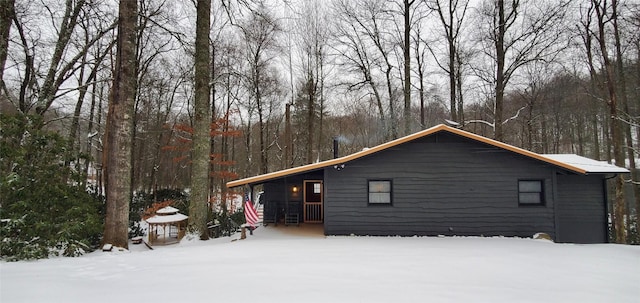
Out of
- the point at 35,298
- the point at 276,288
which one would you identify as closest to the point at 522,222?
the point at 276,288

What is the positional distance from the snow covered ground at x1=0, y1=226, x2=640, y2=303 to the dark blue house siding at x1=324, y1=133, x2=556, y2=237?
5.97ft

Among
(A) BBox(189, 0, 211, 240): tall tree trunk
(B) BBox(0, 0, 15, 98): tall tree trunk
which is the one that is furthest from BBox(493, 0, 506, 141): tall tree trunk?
(B) BBox(0, 0, 15, 98): tall tree trunk

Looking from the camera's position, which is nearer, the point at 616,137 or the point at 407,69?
the point at 616,137

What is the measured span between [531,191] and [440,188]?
2.68m

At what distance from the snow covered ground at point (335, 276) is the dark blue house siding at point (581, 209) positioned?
3026mm

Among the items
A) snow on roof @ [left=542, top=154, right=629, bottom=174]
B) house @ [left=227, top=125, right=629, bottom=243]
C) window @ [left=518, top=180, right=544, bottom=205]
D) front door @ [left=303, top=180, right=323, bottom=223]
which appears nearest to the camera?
house @ [left=227, top=125, right=629, bottom=243]

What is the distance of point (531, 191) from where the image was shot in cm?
880

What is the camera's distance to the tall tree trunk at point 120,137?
6656 millimetres

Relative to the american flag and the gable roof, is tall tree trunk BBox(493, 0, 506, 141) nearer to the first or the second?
the gable roof

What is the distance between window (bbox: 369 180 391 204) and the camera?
9.02 meters

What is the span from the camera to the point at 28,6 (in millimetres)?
9156

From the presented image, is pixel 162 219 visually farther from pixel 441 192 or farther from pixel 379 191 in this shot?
pixel 441 192

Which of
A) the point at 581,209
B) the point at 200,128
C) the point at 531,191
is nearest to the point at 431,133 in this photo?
the point at 531,191

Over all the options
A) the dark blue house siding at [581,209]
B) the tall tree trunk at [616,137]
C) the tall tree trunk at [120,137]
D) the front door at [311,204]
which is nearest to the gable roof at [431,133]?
the dark blue house siding at [581,209]
